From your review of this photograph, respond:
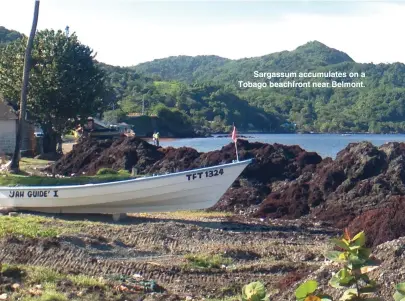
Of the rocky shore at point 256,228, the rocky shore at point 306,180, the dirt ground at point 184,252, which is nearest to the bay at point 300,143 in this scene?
the rocky shore at point 306,180

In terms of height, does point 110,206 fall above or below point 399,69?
below

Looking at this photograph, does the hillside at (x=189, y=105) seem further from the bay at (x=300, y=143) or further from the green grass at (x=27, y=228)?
the green grass at (x=27, y=228)

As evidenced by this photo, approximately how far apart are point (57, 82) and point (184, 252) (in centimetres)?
2706

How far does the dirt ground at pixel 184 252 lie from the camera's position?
12.4 meters

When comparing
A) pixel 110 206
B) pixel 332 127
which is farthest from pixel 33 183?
pixel 332 127

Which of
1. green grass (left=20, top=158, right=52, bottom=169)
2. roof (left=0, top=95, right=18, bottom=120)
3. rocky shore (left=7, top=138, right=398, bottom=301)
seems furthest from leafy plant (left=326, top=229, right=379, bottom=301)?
roof (left=0, top=95, right=18, bottom=120)

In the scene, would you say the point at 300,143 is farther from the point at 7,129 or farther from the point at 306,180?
the point at 306,180

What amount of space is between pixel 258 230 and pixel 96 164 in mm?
17498

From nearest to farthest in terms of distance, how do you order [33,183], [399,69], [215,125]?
[33,183] → [215,125] → [399,69]

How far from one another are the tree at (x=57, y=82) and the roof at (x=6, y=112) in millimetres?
522

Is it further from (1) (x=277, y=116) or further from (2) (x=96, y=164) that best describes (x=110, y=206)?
(1) (x=277, y=116)

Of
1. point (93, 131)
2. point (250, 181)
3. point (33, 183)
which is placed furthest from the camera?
point (93, 131)

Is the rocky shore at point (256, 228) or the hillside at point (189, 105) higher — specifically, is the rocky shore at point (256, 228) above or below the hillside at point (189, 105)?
below

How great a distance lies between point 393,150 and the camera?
2936 centimetres
